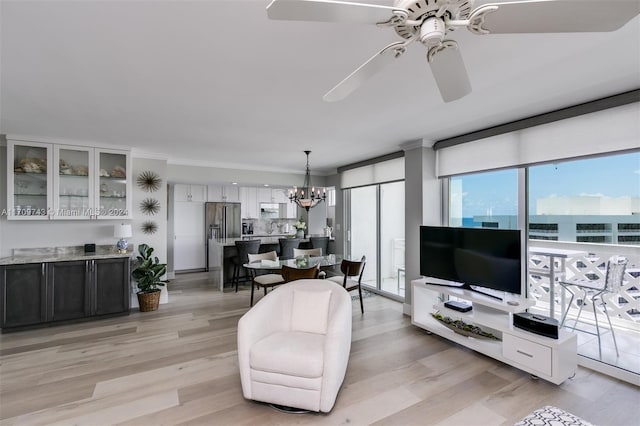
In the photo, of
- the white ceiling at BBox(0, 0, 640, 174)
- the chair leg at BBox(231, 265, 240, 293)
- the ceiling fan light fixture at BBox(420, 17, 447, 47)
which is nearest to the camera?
the ceiling fan light fixture at BBox(420, 17, 447, 47)

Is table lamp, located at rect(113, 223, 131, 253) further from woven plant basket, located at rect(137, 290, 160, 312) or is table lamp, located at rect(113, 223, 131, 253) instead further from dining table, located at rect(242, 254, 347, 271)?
dining table, located at rect(242, 254, 347, 271)

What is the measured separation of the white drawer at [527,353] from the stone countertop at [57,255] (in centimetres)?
477

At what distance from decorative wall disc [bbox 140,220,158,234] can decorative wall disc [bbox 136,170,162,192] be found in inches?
21.1

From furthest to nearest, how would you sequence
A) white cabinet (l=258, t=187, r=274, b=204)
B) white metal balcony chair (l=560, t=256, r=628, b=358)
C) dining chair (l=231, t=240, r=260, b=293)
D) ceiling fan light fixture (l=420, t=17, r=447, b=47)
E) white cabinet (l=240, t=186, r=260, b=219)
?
white cabinet (l=258, t=187, r=274, b=204) < white cabinet (l=240, t=186, r=260, b=219) < dining chair (l=231, t=240, r=260, b=293) < white metal balcony chair (l=560, t=256, r=628, b=358) < ceiling fan light fixture (l=420, t=17, r=447, b=47)

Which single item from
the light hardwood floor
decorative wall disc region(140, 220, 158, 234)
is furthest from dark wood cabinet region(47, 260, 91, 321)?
decorative wall disc region(140, 220, 158, 234)

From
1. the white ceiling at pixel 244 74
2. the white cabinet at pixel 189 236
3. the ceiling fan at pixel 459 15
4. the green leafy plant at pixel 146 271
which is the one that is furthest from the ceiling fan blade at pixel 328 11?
the white cabinet at pixel 189 236

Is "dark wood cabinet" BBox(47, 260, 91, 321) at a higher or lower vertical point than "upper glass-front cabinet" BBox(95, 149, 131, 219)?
lower

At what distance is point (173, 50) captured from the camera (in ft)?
6.07

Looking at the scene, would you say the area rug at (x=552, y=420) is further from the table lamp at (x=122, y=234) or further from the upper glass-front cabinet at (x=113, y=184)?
the upper glass-front cabinet at (x=113, y=184)

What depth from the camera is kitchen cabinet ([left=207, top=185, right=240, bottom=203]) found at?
7301 mm

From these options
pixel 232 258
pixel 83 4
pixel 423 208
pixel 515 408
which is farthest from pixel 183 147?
pixel 515 408

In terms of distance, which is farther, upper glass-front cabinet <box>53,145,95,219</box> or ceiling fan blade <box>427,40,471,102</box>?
upper glass-front cabinet <box>53,145,95,219</box>

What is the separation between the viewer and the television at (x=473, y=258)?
2.91m

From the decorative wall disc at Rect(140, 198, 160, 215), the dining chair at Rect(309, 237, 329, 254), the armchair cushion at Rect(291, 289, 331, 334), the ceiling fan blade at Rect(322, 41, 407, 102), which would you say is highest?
the ceiling fan blade at Rect(322, 41, 407, 102)
